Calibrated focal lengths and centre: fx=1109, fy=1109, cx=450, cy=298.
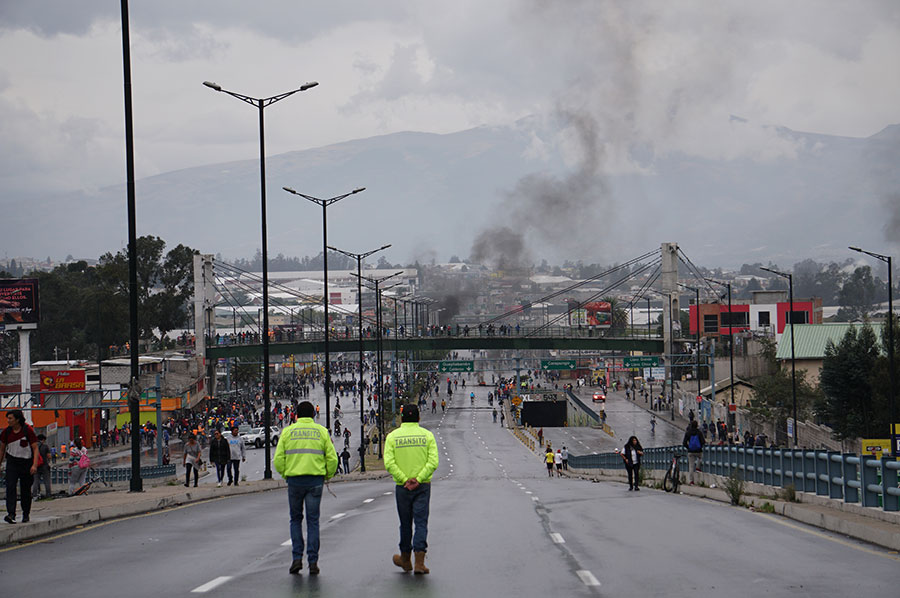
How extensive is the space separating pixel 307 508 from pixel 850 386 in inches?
1974

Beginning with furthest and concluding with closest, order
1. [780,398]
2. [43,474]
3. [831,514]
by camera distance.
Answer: [780,398] < [43,474] < [831,514]

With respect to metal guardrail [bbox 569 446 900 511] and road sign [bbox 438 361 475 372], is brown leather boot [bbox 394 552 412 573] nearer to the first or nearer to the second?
metal guardrail [bbox 569 446 900 511]

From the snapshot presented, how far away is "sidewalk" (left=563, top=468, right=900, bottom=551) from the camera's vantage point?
13.4m

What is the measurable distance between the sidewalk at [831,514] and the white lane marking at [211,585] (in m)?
7.54

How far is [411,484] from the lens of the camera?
10648mm

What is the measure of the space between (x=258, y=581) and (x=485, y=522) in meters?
7.03

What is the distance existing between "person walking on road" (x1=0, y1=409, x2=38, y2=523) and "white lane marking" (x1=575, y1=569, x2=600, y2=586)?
803cm

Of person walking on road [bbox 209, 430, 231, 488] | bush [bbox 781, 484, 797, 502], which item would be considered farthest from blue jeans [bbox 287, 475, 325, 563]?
person walking on road [bbox 209, 430, 231, 488]

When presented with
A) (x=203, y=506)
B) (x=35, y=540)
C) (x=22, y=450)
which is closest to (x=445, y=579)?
(x=35, y=540)

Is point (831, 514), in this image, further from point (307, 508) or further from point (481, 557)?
point (307, 508)

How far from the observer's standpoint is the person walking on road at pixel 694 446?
26.3m

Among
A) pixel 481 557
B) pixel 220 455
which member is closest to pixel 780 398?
pixel 220 455

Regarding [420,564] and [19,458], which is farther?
[19,458]

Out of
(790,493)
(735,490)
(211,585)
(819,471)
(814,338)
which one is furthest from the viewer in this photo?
A: (814,338)
